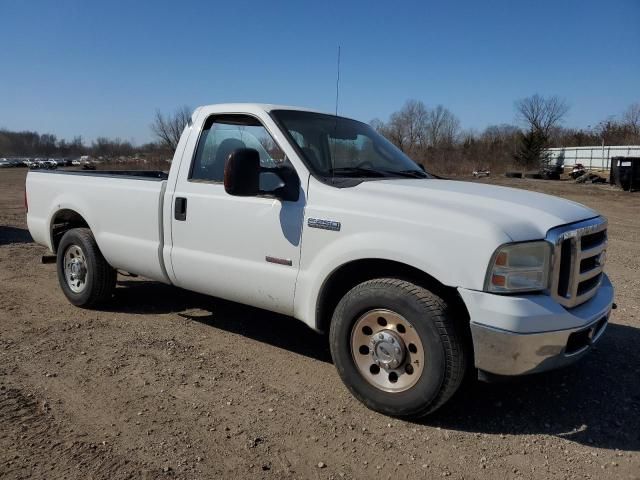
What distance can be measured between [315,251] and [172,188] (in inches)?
62.7

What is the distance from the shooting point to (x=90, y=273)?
532 cm

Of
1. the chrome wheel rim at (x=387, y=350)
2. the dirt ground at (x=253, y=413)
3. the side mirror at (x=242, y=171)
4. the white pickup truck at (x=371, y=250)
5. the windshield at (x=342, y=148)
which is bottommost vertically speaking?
the dirt ground at (x=253, y=413)

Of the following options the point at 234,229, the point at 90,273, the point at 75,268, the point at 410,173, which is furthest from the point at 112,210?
the point at 410,173

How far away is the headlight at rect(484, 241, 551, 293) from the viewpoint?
291 centimetres

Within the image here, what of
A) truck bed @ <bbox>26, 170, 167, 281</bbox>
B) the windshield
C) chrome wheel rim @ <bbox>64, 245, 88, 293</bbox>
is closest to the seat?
the windshield

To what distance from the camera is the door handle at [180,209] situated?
4367 mm

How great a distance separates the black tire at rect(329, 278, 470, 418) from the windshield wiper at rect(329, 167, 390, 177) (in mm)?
973

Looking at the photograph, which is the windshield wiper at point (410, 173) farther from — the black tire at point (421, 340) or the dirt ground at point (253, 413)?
the dirt ground at point (253, 413)

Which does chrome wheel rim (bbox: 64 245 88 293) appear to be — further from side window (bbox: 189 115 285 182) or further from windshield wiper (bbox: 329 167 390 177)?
windshield wiper (bbox: 329 167 390 177)

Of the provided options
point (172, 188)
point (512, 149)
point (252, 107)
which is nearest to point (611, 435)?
point (252, 107)

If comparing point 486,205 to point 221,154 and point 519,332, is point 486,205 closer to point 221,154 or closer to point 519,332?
point 519,332

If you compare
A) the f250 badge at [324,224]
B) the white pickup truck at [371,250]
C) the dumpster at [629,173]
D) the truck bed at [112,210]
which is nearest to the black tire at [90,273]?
the truck bed at [112,210]

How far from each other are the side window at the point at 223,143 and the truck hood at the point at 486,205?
972 millimetres

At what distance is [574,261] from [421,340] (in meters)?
1.01
